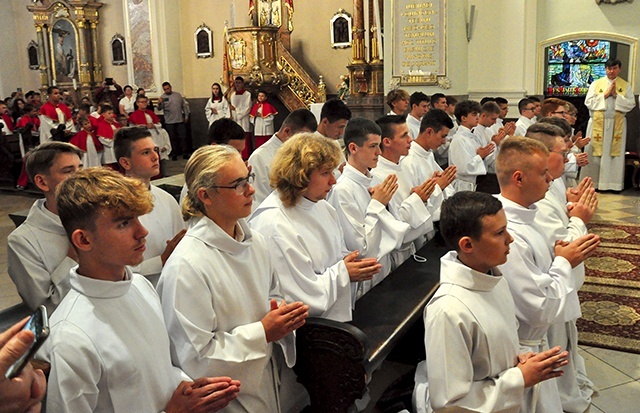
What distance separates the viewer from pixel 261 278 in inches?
102

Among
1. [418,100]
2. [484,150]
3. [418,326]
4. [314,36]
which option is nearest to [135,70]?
[314,36]

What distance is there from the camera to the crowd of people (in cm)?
197

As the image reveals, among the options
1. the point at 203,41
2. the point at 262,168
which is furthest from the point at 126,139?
the point at 203,41

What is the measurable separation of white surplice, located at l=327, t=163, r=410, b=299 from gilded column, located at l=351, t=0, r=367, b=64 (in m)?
8.81

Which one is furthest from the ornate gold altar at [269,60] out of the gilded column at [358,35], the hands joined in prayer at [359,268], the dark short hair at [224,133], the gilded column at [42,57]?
the hands joined in prayer at [359,268]

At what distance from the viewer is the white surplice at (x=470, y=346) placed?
2273mm

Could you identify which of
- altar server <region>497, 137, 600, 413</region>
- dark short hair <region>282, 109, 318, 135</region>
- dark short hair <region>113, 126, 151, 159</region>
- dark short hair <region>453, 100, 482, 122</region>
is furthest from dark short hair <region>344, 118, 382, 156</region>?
dark short hair <region>453, 100, 482, 122</region>

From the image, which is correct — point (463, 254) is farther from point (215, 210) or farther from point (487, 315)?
point (215, 210)

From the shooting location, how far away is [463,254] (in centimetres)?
245

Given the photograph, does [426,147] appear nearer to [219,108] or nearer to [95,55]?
[219,108]

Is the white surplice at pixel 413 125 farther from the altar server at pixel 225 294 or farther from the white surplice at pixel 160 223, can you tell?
the altar server at pixel 225 294

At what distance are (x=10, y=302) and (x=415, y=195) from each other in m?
4.11

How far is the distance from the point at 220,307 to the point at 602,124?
916 cm

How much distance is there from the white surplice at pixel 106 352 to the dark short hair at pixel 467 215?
45.6 inches
